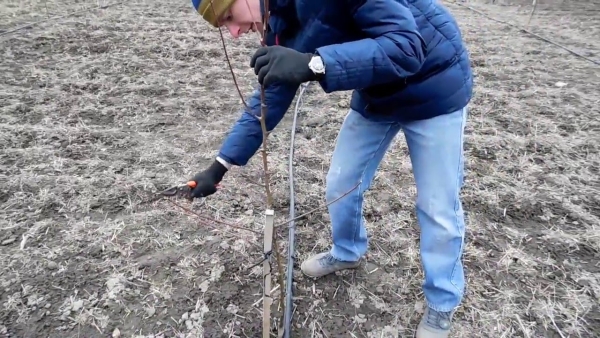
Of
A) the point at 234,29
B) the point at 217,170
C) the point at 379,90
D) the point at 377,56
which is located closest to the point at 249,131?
the point at 217,170

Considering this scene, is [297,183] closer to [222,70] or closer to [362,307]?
[362,307]

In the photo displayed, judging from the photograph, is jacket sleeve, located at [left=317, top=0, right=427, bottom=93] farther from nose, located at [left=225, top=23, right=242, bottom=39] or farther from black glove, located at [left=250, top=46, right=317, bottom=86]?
→ nose, located at [left=225, top=23, right=242, bottom=39]

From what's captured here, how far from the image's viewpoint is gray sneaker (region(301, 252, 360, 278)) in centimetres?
194

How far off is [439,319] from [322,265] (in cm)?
53

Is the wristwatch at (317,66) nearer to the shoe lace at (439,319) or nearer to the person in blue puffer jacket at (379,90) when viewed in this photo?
the person in blue puffer jacket at (379,90)

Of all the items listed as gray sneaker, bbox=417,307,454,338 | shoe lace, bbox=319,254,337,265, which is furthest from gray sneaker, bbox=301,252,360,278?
gray sneaker, bbox=417,307,454,338

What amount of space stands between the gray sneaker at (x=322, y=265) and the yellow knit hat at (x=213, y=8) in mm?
1103

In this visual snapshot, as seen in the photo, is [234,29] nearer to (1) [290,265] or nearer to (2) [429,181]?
(2) [429,181]

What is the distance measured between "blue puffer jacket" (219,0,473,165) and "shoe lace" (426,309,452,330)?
28.8 inches

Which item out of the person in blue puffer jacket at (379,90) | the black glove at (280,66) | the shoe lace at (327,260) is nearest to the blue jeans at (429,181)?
the person in blue puffer jacket at (379,90)

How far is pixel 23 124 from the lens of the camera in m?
3.16

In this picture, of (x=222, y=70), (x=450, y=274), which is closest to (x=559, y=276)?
(x=450, y=274)

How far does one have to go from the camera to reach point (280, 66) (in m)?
1.00

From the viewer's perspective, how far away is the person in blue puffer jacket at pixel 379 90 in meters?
1.08
